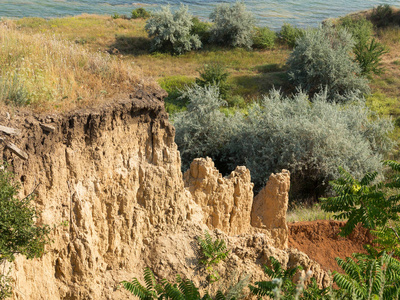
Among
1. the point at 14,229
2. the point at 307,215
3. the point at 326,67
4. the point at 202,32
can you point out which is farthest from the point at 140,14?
the point at 14,229

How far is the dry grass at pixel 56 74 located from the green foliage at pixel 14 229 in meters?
1.34

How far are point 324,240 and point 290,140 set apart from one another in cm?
369

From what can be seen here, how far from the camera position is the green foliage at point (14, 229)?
154 inches

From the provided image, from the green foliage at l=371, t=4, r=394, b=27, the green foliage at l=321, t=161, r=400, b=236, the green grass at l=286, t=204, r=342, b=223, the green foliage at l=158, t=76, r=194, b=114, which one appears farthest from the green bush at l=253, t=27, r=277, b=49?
the green foliage at l=321, t=161, r=400, b=236

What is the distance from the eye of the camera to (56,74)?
596 centimetres

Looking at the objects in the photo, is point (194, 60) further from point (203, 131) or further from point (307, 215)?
point (307, 215)

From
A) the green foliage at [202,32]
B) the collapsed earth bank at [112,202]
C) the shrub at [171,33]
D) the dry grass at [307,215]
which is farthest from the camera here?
the green foliage at [202,32]

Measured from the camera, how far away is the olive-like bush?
11617 millimetres

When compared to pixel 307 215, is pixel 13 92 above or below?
above

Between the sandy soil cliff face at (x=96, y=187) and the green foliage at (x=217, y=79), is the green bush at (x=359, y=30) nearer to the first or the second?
the green foliage at (x=217, y=79)

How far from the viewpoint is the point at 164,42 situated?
27938 millimetres

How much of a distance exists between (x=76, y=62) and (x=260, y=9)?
42313 mm

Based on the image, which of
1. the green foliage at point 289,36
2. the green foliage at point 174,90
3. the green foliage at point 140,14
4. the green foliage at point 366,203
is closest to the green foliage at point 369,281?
the green foliage at point 366,203

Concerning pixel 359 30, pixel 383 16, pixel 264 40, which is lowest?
pixel 264 40
